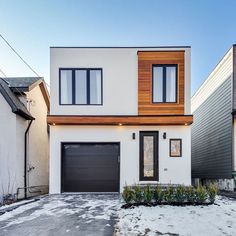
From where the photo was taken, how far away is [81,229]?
17.9ft

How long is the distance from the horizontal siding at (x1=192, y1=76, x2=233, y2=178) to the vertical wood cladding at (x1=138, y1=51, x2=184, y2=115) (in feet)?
9.83

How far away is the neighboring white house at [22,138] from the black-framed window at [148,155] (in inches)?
202

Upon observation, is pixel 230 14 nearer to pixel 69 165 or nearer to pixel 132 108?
pixel 132 108

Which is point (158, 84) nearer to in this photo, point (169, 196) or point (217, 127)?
point (169, 196)

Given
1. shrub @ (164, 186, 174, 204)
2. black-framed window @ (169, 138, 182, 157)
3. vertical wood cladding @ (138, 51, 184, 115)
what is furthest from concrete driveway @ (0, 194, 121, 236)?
vertical wood cladding @ (138, 51, 184, 115)

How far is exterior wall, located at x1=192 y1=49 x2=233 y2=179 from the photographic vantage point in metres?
12.0

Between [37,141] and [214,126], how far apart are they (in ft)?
31.8

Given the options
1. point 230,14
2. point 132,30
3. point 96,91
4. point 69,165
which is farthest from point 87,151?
point 230,14

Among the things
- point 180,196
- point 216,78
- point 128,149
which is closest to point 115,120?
point 128,149

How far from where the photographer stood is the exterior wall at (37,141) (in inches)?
470

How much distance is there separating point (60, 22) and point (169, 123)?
9.48 metres

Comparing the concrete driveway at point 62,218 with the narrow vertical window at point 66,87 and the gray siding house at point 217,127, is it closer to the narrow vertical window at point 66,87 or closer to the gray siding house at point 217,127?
the narrow vertical window at point 66,87

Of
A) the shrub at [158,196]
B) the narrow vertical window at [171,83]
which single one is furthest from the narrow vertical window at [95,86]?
the shrub at [158,196]

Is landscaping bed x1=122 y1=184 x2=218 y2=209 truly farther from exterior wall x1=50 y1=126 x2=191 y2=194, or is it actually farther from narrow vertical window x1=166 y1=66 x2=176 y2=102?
narrow vertical window x1=166 y1=66 x2=176 y2=102
